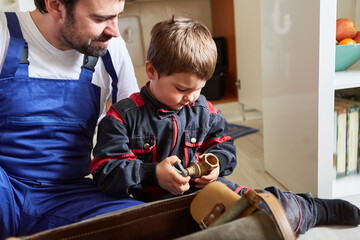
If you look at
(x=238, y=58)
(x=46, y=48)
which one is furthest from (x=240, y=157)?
(x=46, y=48)

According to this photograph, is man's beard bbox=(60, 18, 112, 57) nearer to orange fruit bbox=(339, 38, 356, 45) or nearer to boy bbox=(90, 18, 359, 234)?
boy bbox=(90, 18, 359, 234)

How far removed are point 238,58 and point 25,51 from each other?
1720 mm

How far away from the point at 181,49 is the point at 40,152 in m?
0.44

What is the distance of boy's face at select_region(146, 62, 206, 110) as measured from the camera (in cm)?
82

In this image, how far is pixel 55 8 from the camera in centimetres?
89

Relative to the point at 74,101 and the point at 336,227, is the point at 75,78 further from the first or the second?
the point at 336,227

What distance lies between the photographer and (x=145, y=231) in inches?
25.6

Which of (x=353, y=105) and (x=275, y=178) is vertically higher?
(x=353, y=105)

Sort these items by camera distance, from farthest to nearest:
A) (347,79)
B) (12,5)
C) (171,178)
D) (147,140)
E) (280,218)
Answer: (12,5) < (347,79) < (147,140) < (171,178) < (280,218)

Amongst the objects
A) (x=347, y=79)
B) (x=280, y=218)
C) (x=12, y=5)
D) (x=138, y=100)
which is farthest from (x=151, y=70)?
(x=12, y=5)

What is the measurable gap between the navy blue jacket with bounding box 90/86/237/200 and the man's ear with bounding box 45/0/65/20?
0.89ft

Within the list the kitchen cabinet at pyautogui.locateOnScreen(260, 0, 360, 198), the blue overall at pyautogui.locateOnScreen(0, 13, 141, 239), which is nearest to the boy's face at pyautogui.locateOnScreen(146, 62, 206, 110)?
the blue overall at pyautogui.locateOnScreen(0, 13, 141, 239)

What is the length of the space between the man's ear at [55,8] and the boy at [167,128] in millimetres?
241

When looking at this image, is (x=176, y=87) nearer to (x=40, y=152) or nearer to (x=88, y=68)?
(x=88, y=68)
